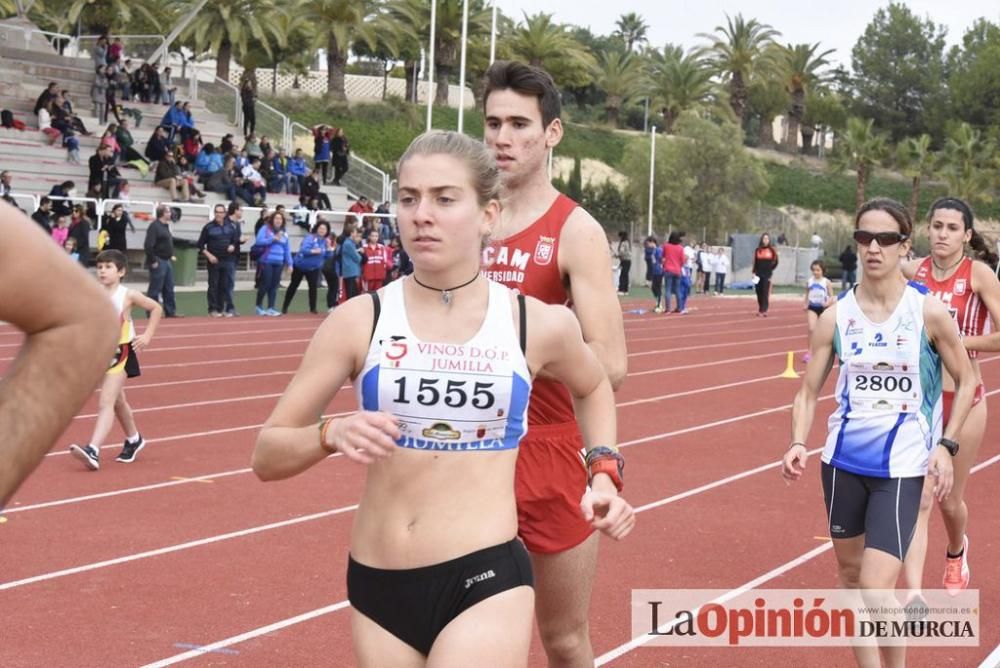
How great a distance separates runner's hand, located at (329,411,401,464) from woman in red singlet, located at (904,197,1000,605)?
14.7 feet

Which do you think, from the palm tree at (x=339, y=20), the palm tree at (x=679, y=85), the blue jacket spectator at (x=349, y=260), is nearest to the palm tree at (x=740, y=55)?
the palm tree at (x=679, y=85)

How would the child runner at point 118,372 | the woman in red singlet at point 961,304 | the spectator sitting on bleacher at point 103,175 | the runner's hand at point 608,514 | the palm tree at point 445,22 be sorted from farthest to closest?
1. the palm tree at point 445,22
2. the spectator sitting on bleacher at point 103,175
3. the child runner at point 118,372
4. the woman in red singlet at point 961,304
5. the runner's hand at point 608,514

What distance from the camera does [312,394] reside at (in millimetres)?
3475

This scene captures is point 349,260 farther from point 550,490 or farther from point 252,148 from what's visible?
point 550,490

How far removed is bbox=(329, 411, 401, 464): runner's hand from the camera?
3.11m

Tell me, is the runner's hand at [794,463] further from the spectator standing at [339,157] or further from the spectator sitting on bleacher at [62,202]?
the spectator standing at [339,157]

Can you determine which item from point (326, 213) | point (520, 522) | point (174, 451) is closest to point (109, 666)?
point (520, 522)

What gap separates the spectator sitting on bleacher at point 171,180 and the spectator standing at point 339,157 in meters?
7.55

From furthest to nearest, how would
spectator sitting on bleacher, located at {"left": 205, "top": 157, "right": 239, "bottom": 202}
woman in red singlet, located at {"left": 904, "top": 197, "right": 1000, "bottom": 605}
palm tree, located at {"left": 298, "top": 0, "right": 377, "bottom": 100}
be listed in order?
palm tree, located at {"left": 298, "top": 0, "right": 377, "bottom": 100} < spectator sitting on bleacher, located at {"left": 205, "top": 157, "right": 239, "bottom": 202} < woman in red singlet, located at {"left": 904, "top": 197, "right": 1000, "bottom": 605}

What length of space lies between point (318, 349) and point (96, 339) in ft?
Result: 5.75

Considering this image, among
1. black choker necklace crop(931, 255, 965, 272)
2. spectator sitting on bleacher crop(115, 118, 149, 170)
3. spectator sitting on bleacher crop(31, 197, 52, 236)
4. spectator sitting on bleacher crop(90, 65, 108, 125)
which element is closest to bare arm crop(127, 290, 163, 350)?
black choker necklace crop(931, 255, 965, 272)

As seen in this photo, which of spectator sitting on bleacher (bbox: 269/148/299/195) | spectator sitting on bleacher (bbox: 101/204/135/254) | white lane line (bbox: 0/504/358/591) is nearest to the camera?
white lane line (bbox: 0/504/358/591)

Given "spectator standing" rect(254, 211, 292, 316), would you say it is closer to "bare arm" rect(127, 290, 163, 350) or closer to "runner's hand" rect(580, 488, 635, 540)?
"bare arm" rect(127, 290, 163, 350)

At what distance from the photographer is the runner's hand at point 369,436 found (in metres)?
3.11
